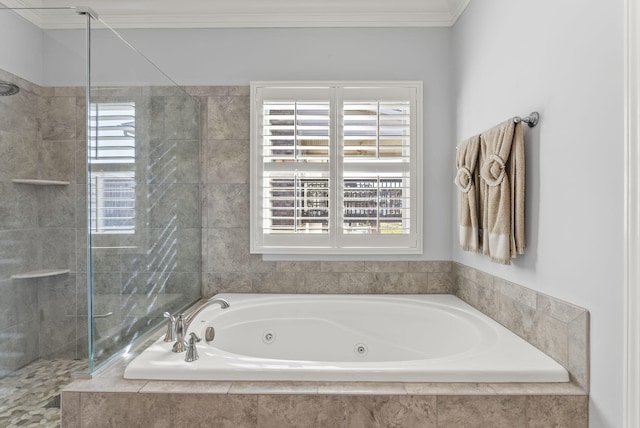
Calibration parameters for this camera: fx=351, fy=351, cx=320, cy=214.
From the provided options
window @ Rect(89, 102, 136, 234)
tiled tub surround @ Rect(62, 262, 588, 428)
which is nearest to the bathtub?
tiled tub surround @ Rect(62, 262, 588, 428)

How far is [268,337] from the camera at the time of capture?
2.16 meters

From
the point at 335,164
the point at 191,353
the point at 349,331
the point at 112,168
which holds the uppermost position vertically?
the point at 335,164

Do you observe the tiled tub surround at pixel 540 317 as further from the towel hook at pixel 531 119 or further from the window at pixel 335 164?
the towel hook at pixel 531 119

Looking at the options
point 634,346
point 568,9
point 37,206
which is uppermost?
point 568,9

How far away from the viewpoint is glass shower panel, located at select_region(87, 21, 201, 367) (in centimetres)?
158

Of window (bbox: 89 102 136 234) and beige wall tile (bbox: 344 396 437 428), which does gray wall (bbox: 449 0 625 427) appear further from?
window (bbox: 89 102 136 234)

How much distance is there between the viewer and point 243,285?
247 cm

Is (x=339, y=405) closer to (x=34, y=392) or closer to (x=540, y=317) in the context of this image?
(x=540, y=317)

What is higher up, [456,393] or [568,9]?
[568,9]

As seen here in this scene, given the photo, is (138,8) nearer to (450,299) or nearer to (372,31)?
(372,31)

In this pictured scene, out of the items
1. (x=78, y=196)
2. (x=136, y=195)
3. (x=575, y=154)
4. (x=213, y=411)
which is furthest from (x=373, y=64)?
(x=213, y=411)

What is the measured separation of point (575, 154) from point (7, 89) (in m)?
2.69

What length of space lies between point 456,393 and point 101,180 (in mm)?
1715

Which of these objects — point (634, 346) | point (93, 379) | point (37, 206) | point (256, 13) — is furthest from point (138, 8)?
point (634, 346)
